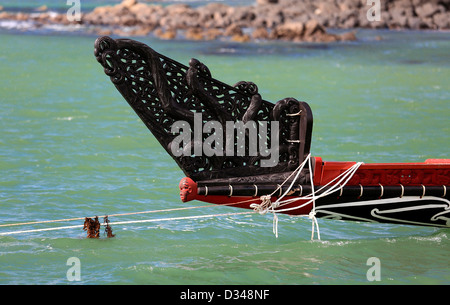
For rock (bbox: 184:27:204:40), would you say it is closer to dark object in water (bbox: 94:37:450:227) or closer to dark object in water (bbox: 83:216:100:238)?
dark object in water (bbox: 83:216:100:238)

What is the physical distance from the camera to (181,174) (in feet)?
34.5

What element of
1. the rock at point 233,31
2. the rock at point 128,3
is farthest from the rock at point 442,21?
the rock at point 128,3

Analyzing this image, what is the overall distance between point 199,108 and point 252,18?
2788cm

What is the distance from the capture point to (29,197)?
9109 millimetres

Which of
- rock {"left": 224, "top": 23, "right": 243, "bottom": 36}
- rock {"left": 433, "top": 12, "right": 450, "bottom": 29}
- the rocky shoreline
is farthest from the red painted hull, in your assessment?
rock {"left": 433, "top": 12, "right": 450, "bottom": 29}

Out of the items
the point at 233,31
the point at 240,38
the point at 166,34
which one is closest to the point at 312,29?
the point at 240,38

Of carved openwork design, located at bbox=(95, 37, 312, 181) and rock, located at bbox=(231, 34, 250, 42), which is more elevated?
rock, located at bbox=(231, 34, 250, 42)

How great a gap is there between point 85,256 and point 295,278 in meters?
2.08

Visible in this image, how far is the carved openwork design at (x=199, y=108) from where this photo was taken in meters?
6.26

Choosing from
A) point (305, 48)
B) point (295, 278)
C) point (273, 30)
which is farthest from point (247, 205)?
point (273, 30)

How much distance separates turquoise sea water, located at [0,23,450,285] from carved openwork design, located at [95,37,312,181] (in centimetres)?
101

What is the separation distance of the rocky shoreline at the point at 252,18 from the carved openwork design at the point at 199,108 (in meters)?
23.6

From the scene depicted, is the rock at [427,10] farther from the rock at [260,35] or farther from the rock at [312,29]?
the rock at [260,35]

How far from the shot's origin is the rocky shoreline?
1248 inches
